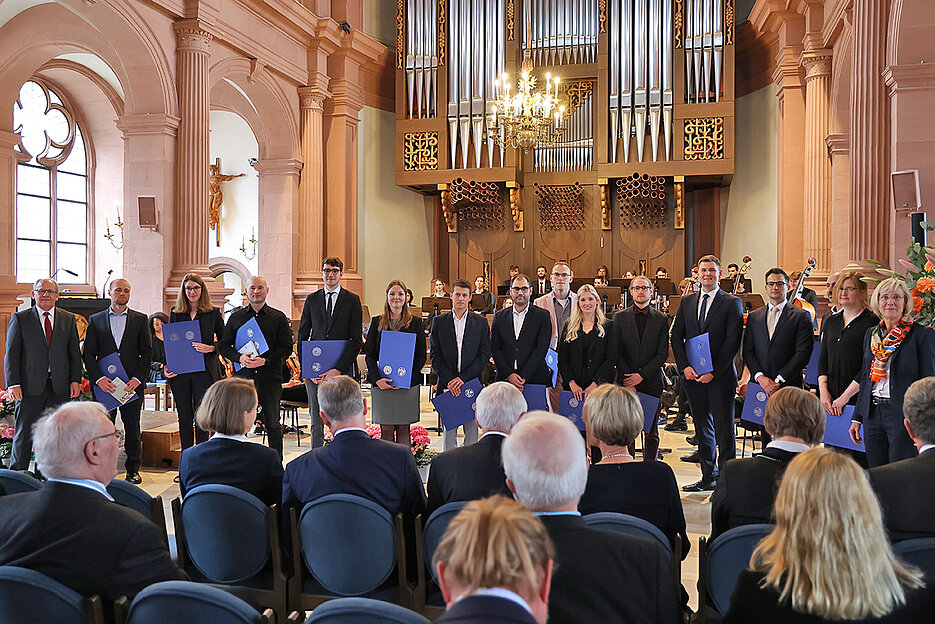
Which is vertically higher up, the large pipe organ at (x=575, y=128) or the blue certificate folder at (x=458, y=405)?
the large pipe organ at (x=575, y=128)

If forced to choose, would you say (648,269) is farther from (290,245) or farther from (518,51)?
Answer: (290,245)

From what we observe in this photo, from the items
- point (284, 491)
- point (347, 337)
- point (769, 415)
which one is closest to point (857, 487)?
point (769, 415)

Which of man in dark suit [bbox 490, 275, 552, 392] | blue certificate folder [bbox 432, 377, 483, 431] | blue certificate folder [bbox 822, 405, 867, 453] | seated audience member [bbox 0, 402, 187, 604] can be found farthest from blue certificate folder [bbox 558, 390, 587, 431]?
seated audience member [bbox 0, 402, 187, 604]

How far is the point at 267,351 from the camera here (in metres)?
5.49

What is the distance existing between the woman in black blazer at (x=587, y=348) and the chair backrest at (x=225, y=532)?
2859mm

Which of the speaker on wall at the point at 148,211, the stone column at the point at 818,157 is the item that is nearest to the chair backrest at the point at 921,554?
the speaker on wall at the point at 148,211

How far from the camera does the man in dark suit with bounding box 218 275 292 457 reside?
17.9 feet

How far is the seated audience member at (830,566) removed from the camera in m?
1.49

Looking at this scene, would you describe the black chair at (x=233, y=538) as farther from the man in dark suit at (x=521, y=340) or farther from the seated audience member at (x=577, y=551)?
the man in dark suit at (x=521, y=340)

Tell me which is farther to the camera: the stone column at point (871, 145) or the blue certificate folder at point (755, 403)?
the stone column at point (871, 145)

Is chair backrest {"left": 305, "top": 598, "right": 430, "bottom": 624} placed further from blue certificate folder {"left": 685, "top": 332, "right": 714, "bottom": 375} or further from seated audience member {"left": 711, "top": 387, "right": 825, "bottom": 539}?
blue certificate folder {"left": 685, "top": 332, "right": 714, "bottom": 375}

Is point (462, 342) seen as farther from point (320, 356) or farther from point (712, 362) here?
point (712, 362)

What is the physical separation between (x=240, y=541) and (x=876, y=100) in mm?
6845

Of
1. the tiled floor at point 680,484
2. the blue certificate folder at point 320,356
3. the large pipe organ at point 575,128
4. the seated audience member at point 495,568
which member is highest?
the large pipe organ at point 575,128
